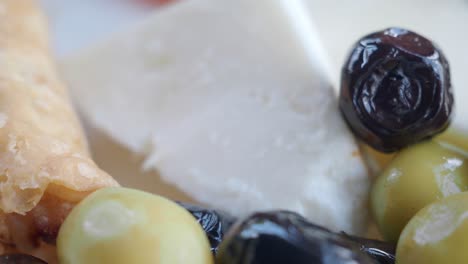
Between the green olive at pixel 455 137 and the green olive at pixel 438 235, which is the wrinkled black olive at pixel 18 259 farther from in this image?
the green olive at pixel 455 137

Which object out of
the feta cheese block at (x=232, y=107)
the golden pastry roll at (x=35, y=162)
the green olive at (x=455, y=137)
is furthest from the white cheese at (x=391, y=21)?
the golden pastry roll at (x=35, y=162)

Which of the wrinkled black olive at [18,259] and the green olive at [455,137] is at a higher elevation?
the green olive at [455,137]

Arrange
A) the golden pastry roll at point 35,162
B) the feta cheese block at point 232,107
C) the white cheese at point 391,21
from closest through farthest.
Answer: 1. the golden pastry roll at point 35,162
2. the feta cheese block at point 232,107
3. the white cheese at point 391,21

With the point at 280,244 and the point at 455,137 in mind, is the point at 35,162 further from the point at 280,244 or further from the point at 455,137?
the point at 455,137

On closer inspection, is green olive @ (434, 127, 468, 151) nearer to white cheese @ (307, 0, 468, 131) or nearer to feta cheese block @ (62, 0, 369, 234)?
feta cheese block @ (62, 0, 369, 234)

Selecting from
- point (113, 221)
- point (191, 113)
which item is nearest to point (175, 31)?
point (191, 113)

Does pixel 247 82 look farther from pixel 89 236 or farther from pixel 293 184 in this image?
pixel 89 236

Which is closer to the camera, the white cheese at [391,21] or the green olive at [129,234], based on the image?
the green olive at [129,234]

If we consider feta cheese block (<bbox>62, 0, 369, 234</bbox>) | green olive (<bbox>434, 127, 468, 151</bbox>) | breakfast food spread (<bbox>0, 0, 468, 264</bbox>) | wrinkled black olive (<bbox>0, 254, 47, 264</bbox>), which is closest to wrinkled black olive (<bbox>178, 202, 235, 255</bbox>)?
breakfast food spread (<bbox>0, 0, 468, 264</bbox>)
